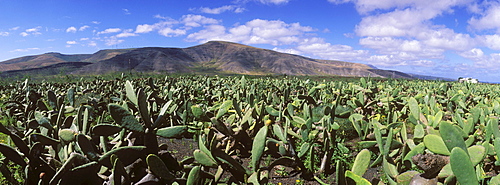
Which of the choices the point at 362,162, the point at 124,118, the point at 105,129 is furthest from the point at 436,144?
the point at 105,129

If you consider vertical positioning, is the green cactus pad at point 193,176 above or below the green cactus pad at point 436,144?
below

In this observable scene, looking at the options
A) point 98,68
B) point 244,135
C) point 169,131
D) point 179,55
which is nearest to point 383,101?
point 244,135

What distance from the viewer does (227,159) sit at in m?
1.90

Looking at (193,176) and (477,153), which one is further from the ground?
(477,153)

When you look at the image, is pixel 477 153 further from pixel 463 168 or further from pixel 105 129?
pixel 105 129

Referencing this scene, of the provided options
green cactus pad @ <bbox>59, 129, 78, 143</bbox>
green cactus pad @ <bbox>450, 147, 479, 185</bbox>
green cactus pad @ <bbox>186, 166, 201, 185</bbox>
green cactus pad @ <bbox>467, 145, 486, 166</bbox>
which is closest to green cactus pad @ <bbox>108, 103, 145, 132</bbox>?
green cactus pad @ <bbox>186, 166, 201, 185</bbox>

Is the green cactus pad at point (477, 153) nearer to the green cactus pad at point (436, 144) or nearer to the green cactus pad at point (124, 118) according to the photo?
the green cactus pad at point (436, 144)

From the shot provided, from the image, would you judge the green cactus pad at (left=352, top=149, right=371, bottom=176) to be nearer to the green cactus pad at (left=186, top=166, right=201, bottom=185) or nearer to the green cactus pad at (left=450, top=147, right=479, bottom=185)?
the green cactus pad at (left=450, top=147, right=479, bottom=185)

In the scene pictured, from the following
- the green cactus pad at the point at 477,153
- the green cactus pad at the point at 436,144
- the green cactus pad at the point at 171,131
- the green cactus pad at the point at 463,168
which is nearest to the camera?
the green cactus pad at the point at 463,168

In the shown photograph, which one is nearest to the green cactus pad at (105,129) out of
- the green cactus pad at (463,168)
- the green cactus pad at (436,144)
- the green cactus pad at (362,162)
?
the green cactus pad at (362,162)

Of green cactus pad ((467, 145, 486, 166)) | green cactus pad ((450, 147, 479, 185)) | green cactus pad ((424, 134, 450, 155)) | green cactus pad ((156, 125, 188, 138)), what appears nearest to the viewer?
green cactus pad ((450, 147, 479, 185))

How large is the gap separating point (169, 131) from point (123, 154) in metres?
0.33

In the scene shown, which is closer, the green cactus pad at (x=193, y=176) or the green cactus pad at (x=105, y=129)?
the green cactus pad at (x=193, y=176)

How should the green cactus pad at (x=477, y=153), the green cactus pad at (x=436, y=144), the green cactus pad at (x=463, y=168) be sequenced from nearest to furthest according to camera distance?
the green cactus pad at (x=463, y=168), the green cactus pad at (x=477, y=153), the green cactus pad at (x=436, y=144)
